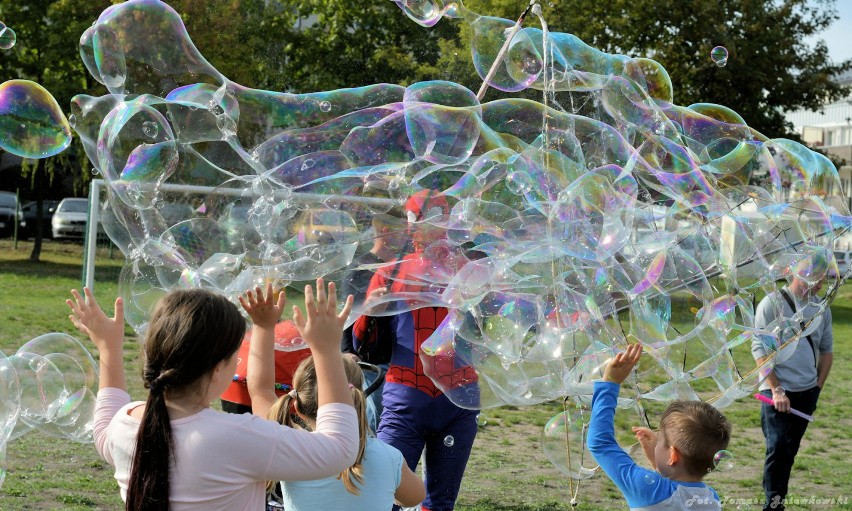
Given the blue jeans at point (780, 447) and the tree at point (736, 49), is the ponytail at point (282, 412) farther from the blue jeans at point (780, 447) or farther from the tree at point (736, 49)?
the tree at point (736, 49)

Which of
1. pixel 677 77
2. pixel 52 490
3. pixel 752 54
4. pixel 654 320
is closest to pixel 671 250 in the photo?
pixel 654 320

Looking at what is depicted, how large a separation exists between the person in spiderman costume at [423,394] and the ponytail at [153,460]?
178 cm

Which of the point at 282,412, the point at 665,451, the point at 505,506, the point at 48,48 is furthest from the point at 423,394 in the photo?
the point at 48,48

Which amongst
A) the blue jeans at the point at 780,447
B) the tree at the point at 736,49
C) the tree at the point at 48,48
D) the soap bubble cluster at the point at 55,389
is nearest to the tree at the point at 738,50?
the tree at the point at 736,49

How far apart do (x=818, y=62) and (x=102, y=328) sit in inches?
786

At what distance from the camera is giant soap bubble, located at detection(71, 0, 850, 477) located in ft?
11.9

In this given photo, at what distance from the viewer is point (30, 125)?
150 inches

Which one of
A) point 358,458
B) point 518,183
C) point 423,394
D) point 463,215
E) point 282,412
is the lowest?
point 423,394

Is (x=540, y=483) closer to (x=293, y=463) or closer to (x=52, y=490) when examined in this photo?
(x=52, y=490)

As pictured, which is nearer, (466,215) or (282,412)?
(282,412)

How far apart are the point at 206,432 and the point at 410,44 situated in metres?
5.30

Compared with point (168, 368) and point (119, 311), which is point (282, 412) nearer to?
point (119, 311)

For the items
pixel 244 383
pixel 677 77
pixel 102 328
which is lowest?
pixel 244 383

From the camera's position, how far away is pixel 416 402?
3803 millimetres
